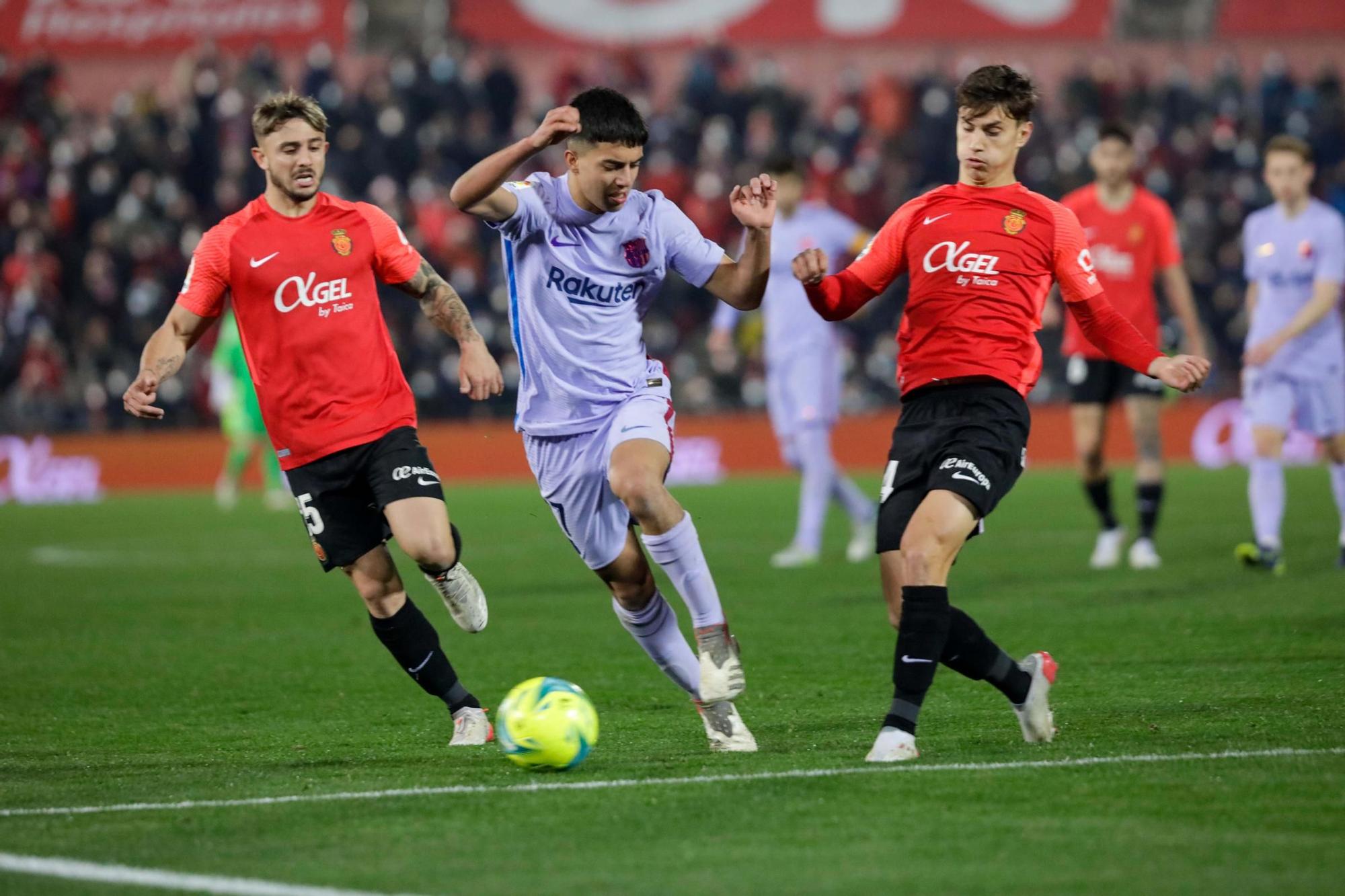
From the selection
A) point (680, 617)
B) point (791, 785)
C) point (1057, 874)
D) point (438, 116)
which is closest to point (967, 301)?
point (791, 785)

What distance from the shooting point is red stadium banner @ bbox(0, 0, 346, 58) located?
93.0 ft

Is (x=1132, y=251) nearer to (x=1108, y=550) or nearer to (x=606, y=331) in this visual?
(x=1108, y=550)

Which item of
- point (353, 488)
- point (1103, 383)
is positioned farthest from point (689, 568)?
point (1103, 383)

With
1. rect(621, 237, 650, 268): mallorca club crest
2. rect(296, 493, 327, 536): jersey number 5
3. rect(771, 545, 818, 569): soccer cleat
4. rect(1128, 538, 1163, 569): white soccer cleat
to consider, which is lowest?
rect(771, 545, 818, 569): soccer cleat

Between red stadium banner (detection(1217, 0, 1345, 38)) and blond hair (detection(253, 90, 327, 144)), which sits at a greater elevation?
red stadium banner (detection(1217, 0, 1345, 38))

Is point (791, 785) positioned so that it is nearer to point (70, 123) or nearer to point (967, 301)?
point (967, 301)

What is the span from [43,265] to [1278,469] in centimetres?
1746

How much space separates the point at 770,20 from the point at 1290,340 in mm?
18611

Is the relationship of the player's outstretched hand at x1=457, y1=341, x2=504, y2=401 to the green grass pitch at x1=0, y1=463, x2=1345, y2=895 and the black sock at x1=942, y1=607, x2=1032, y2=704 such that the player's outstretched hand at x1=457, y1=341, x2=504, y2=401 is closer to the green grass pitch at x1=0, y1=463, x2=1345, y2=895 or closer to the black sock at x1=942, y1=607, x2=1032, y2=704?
the green grass pitch at x1=0, y1=463, x2=1345, y2=895

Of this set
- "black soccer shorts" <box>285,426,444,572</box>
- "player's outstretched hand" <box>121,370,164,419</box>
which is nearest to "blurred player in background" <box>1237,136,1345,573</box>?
"black soccer shorts" <box>285,426,444,572</box>

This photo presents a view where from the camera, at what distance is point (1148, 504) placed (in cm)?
1209

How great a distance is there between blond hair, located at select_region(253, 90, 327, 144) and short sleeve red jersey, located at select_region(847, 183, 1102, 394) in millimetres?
2037

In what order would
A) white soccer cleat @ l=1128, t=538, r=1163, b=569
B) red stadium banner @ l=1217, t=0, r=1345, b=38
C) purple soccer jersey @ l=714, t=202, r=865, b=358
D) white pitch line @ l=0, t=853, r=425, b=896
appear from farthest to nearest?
red stadium banner @ l=1217, t=0, r=1345, b=38, purple soccer jersey @ l=714, t=202, r=865, b=358, white soccer cleat @ l=1128, t=538, r=1163, b=569, white pitch line @ l=0, t=853, r=425, b=896

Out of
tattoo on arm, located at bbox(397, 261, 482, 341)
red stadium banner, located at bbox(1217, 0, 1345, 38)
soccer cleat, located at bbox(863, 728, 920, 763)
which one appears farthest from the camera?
red stadium banner, located at bbox(1217, 0, 1345, 38)
